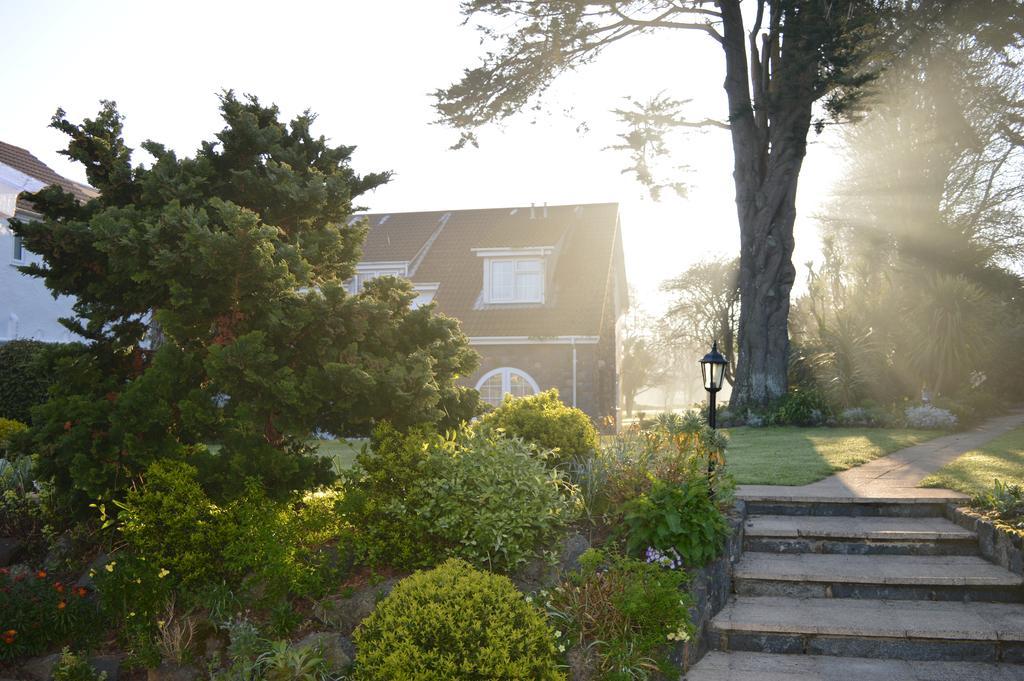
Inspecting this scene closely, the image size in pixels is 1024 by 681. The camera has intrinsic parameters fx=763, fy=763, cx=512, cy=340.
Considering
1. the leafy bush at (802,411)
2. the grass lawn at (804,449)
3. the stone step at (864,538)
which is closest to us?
the stone step at (864,538)

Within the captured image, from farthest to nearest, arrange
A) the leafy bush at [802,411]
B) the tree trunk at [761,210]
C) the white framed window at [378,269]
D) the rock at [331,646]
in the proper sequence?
1. the white framed window at [378,269]
2. the tree trunk at [761,210]
3. the leafy bush at [802,411]
4. the rock at [331,646]

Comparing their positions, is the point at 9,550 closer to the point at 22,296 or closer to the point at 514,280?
the point at 22,296

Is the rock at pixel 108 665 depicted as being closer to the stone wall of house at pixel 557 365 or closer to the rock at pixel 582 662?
the rock at pixel 582 662

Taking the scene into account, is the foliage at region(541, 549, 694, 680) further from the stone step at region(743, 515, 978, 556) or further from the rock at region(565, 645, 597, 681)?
the stone step at region(743, 515, 978, 556)

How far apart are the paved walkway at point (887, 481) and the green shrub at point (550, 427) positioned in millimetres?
1969

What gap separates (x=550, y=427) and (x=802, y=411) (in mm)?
10746

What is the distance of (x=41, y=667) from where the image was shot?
617 centimetres

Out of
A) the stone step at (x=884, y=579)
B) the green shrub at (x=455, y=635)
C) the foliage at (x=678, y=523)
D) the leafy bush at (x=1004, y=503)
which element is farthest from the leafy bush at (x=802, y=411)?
the green shrub at (x=455, y=635)

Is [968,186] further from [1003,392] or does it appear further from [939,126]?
[1003,392]

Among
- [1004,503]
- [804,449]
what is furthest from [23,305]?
[1004,503]

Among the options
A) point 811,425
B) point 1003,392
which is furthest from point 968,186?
point 811,425

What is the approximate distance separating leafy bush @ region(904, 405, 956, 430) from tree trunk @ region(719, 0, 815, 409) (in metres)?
2.74

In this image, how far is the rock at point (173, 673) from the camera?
581 cm

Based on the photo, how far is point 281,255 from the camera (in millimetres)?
6539
